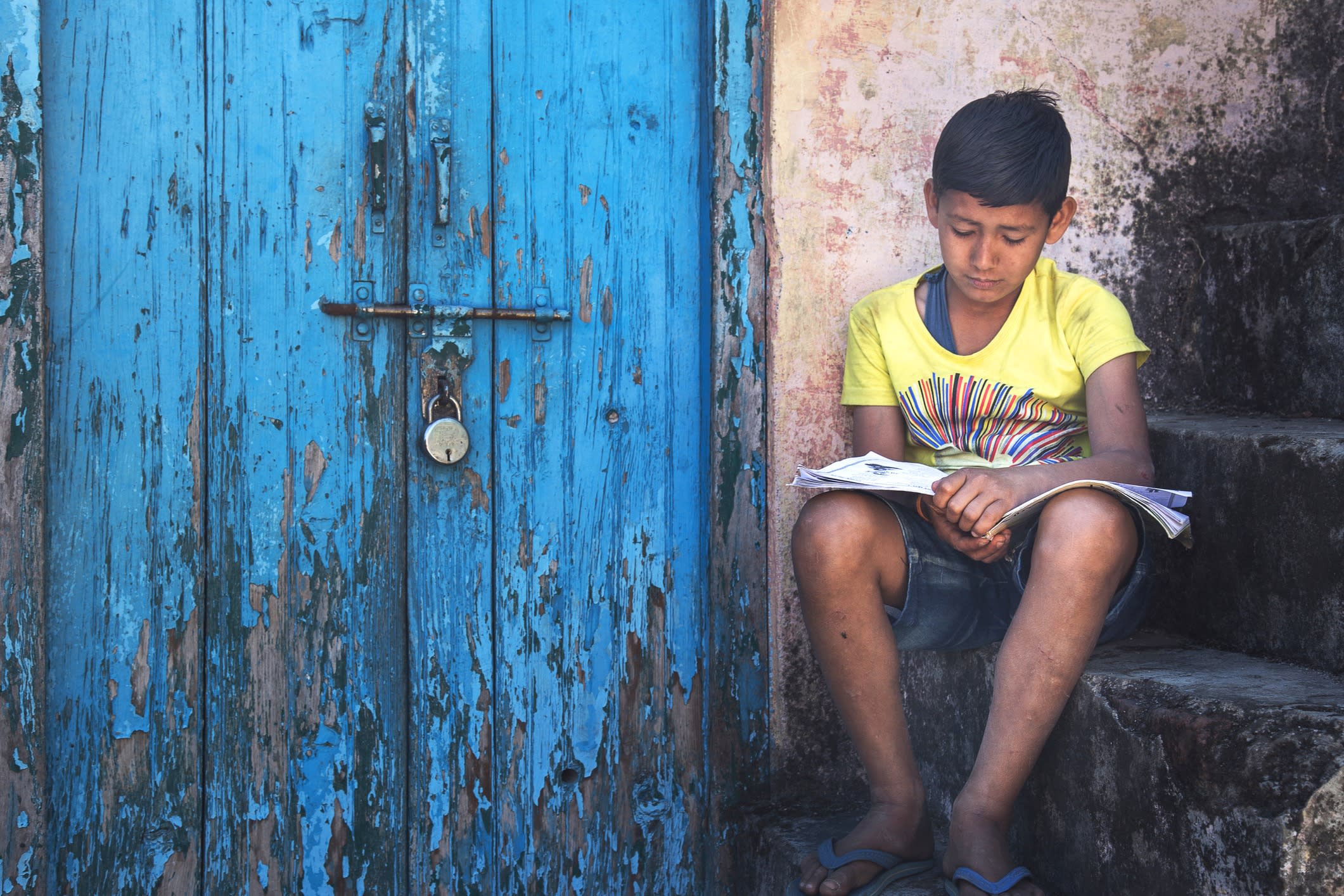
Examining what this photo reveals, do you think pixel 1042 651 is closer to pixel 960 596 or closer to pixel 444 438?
pixel 960 596

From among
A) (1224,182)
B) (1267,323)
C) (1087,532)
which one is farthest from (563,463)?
(1224,182)

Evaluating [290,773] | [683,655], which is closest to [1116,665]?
[683,655]

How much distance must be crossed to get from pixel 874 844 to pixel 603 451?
88 centimetres

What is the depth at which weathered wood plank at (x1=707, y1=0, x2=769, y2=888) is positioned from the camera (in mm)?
2072

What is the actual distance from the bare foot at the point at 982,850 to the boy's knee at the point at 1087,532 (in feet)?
1.21

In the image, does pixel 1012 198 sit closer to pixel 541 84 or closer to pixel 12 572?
pixel 541 84

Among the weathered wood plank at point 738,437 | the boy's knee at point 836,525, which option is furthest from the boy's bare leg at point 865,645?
the weathered wood plank at point 738,437

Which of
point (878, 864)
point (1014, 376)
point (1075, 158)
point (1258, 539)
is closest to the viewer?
point (878, 864)

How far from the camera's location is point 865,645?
5.44 feet

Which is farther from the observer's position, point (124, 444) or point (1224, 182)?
point (1224, 182)

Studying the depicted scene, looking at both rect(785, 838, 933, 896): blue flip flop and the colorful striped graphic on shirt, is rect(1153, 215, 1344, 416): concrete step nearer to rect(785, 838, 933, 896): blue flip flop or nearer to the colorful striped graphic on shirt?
the colorful striped graphic on shirt

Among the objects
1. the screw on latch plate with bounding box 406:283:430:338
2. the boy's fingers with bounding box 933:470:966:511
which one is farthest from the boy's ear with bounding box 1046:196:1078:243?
the screw on latch plate with bounding box 406:283:430:338

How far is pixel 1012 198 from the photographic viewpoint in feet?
5.71

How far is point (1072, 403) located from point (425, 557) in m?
1.20
